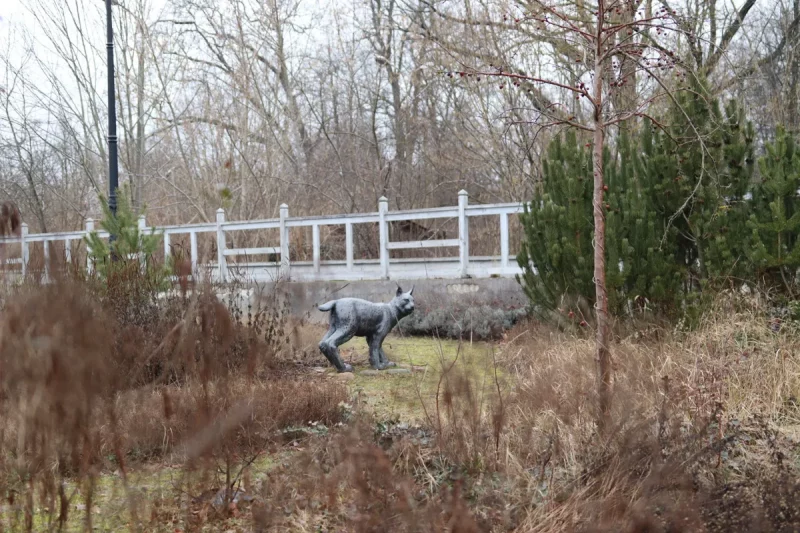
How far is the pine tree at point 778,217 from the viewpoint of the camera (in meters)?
7.54

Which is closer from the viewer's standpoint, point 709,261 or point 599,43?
point 599,43

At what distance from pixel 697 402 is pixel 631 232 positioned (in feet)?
11.6

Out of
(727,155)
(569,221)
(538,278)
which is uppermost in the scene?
(727,155)

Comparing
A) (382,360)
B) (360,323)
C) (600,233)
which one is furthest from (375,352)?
(600,233)

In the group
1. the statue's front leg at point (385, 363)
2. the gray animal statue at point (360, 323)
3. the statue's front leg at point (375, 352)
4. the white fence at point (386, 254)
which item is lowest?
the statue's front leg at point (385, 363)

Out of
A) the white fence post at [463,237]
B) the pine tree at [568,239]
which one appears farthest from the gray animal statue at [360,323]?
the white fence post at [463,237]

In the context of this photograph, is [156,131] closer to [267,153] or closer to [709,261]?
[267,153]

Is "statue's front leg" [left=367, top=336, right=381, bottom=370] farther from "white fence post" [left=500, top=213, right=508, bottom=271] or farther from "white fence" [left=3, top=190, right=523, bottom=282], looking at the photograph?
"white fence post" [left=500, top=213, right=508, bottom=271]

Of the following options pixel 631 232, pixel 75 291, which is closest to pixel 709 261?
pixel 631 232

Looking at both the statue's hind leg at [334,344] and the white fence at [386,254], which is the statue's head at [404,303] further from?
the white fence at [386,254]

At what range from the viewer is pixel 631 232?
815 cm

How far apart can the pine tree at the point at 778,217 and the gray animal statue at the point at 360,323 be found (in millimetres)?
3529

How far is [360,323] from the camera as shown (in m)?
8.27

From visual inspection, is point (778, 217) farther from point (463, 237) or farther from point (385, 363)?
point (463, 237)
